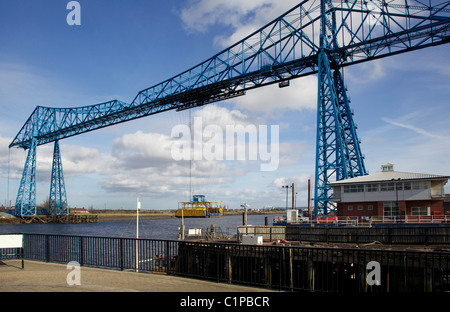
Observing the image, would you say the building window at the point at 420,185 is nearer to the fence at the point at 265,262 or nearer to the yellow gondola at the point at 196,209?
the fence at the point at 265,262

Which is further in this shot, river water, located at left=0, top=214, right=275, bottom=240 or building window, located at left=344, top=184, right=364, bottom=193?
river water, located at left=0, top=214, right=275, bottom=240

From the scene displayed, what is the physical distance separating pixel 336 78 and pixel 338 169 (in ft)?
40.6

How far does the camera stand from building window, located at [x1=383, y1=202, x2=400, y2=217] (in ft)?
124

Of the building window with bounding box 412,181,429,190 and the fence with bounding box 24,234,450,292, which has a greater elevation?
the building window with bounding box 412,181,429,190

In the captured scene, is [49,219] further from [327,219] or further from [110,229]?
[327,219]

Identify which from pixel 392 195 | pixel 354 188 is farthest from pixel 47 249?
pixel 392 195

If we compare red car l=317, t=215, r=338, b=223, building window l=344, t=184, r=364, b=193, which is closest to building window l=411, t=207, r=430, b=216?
building window l=344, t=184, r=364, b=193

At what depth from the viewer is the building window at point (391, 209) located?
3791 centimetres

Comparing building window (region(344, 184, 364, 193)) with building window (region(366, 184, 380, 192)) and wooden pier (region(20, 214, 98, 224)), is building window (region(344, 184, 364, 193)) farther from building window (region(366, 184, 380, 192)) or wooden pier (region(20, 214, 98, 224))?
wooden pier (region(20, 214, 98, 224))

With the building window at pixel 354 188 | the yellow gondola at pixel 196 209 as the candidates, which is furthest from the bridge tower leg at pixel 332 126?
the yellow gondola at pixel 196 209

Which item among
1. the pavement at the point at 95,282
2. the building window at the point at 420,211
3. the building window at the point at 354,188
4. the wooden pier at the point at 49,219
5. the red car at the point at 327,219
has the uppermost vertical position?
the building window at the point at 354,188

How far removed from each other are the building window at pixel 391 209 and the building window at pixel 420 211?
1.52 meters

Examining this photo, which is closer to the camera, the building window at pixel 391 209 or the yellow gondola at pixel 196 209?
the building window at pixel 391 209
